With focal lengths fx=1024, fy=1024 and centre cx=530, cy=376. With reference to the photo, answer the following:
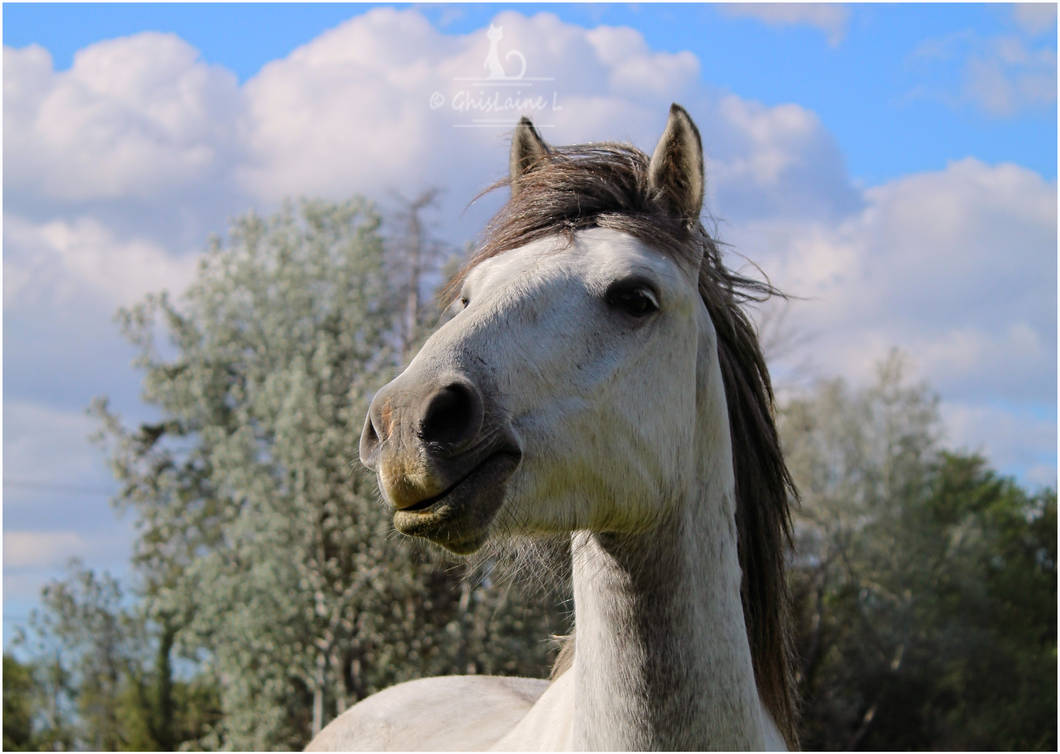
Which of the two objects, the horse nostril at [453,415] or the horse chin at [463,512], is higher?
the horse nostril at [453,415]

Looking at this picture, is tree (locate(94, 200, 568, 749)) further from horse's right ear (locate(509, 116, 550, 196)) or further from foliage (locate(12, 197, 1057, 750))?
horse's right ear (locate(509, 116, 550, 196))

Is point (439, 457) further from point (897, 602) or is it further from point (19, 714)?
point (897, 602)

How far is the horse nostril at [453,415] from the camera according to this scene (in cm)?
220

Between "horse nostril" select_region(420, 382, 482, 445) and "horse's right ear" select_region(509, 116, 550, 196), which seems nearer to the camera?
"horse nostril" select_region(420, 382, 482, 445)

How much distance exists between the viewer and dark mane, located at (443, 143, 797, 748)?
2904mm

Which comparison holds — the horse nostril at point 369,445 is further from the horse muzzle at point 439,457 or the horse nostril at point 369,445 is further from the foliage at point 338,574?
the foliage at point 338,574

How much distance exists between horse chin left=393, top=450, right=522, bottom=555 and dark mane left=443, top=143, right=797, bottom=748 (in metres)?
0.83

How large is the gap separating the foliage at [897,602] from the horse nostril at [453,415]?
2868 centimetres

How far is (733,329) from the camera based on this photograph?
311 centimetres

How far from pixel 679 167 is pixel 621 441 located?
885 millimetres

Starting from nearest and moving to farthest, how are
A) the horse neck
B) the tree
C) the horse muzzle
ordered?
1. the horse muzzle
2. the horse neck
3. the tree

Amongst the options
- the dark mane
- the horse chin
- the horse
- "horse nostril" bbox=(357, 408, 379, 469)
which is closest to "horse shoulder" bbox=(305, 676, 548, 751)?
the horse

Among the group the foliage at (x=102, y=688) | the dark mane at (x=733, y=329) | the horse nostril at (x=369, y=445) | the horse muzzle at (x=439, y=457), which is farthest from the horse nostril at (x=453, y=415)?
the foliage at (x=102, y=688)

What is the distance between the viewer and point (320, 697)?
19.3 metres
